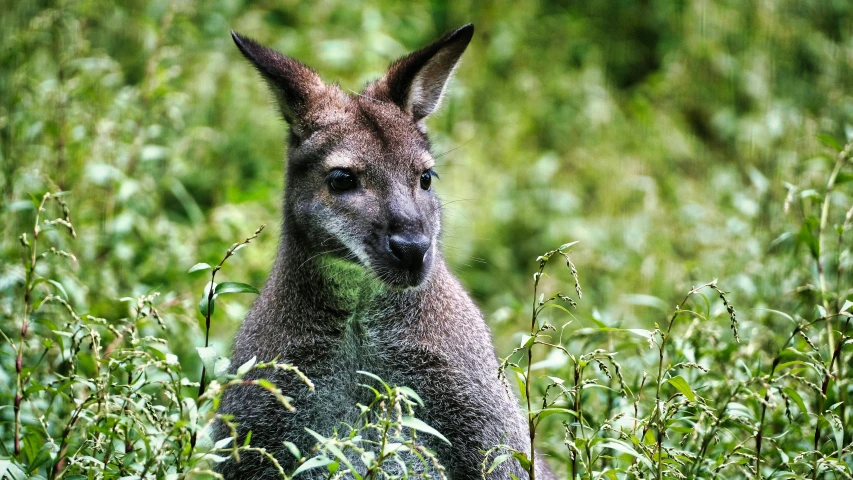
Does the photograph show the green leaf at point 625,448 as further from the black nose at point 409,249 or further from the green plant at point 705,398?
the black nose at point 409,249

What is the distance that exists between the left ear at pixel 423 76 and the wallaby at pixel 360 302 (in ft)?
0.04

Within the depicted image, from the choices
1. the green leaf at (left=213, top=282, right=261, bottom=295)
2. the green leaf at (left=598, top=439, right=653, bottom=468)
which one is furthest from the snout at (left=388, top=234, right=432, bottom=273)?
the green leaf at (left=598, top=439, right=653, bottom=468)

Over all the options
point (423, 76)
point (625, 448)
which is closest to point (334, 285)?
point (423, 76)

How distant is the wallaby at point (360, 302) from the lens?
3.66 meters

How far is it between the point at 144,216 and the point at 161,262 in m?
0.56

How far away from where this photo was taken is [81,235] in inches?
226

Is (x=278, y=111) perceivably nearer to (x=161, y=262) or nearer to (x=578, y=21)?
(x=161, y=262)

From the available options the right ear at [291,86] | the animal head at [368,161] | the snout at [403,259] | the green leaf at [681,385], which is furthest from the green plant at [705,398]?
the right ear at [291,86]

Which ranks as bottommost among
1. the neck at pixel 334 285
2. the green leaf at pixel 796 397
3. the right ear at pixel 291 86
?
the green leaf at pixel 796 397

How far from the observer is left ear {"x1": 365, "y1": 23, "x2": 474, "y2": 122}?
4.07 m

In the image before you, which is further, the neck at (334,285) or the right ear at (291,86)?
the right ear at (291,86)

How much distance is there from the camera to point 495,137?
935cm

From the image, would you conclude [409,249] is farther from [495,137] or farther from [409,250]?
[495,137]

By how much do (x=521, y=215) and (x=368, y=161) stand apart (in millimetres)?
4883
